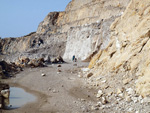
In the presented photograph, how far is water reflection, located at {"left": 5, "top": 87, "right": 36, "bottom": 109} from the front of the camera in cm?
1004

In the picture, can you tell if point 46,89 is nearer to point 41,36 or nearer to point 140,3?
point 140,3

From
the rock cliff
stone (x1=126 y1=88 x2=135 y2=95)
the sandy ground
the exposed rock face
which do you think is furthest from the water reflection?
the rock cliff

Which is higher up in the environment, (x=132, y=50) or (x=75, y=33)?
(x=75, y=33)

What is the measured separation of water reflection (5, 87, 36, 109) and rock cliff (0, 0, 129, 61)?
11877mm

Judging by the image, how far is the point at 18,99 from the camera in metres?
11.3

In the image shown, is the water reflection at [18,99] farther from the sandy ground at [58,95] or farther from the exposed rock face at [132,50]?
the exposed rock face at [132,50]

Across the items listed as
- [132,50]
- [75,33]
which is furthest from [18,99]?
[75,33]

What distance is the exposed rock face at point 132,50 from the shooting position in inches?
385

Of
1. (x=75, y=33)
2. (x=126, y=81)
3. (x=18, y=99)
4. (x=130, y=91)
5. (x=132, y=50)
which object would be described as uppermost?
(x=75, y=33)

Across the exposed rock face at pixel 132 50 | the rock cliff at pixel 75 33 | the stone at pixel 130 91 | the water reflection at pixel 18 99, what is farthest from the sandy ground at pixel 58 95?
the rock cliff at pixel 75 33

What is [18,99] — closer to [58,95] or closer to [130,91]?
[58,95]

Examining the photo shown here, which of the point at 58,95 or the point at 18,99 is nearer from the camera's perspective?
the point at 18,99

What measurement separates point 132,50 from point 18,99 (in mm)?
7410

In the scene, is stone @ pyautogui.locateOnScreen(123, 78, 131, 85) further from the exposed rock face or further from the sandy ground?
the sandy ground
